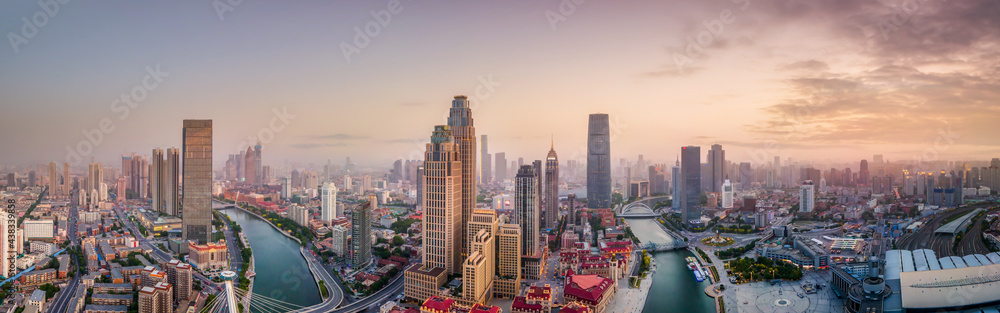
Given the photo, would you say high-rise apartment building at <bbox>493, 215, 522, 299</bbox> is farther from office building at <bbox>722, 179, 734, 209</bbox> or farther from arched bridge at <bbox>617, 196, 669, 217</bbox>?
office building at <bbox>722, 179, 734, 209</bbox>

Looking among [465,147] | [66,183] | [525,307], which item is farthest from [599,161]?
[66,183]

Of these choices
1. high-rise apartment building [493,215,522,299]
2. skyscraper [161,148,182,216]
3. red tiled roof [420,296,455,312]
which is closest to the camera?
red tiled roof [420,296,455,312]

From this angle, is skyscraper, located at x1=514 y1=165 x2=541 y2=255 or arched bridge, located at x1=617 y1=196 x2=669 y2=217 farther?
arched bridge, located at x1=617 y1=196 x2=669 y2=217

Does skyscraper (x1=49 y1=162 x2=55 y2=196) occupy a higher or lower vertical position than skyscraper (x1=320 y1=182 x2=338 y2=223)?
higher

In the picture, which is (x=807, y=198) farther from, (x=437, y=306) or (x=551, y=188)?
(x=437, y=306)

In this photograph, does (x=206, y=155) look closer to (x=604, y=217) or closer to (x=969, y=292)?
(x=604, y=217)

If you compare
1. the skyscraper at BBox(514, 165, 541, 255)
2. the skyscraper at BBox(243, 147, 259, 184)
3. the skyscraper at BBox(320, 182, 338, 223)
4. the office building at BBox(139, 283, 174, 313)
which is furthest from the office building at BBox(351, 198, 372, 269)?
the skyscraper at BBox(243, 147, 259, 184)
